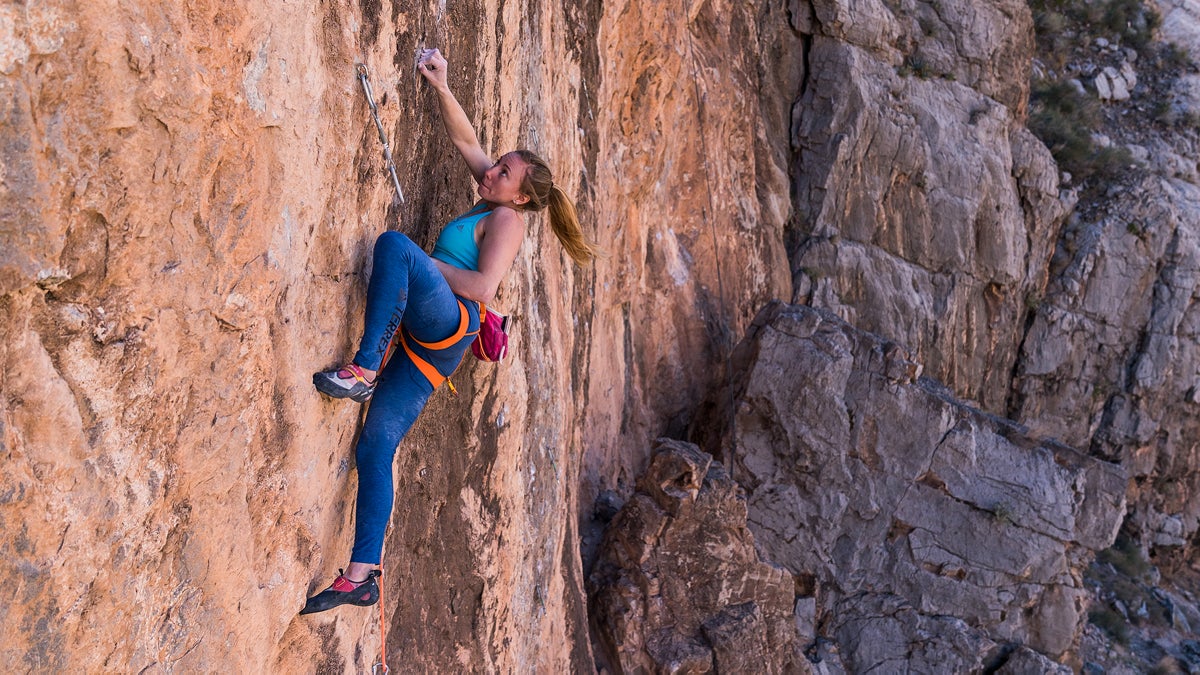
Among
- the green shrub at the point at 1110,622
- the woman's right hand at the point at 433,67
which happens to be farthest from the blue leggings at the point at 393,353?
the green shrub at the point at 1110,622

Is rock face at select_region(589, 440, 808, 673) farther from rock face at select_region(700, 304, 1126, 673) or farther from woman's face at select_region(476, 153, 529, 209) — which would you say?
woman's face at select_region(476, 153, 529, 209)

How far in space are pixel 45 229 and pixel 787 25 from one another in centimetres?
1196

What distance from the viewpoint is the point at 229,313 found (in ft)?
8.83

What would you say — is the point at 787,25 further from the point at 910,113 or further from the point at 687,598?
the point at 687,598

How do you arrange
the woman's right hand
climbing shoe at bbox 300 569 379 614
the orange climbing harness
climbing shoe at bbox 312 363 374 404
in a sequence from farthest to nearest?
the woman's right hand → the orange climbing harness → climbing shoe at bbox 300 569 379 614 → climbing shoe at bbox 312 363 374 404

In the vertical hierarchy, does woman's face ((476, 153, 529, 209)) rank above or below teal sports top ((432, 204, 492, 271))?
above

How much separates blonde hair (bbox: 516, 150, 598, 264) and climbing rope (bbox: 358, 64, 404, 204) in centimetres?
53

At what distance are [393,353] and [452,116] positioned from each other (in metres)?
1.04

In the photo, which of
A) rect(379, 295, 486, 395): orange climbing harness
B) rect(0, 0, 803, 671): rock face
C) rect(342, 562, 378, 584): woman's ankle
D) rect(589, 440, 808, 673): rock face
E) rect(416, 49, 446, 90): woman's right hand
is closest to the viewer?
rect(0, 0, 803, 671): rock face

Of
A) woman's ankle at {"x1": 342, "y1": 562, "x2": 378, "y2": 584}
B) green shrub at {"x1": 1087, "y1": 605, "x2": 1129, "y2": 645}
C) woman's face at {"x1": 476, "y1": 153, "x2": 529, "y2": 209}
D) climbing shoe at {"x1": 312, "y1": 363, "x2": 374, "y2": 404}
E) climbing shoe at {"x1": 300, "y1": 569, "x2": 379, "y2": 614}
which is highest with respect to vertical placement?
→ woman's face at {"x1": 476, "y1": 153, "x2": 529, "y2": 209}

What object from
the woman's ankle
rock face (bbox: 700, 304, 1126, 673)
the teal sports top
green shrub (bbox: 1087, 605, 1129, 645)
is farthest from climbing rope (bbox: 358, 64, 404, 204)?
green shrub (bbox: 1087, 605, 1129, 645)

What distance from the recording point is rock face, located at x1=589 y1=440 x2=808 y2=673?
7.92 metres

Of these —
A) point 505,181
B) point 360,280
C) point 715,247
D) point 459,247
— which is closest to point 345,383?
point 360,280

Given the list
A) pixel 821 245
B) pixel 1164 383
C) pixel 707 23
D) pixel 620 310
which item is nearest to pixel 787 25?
pixel 707 23
